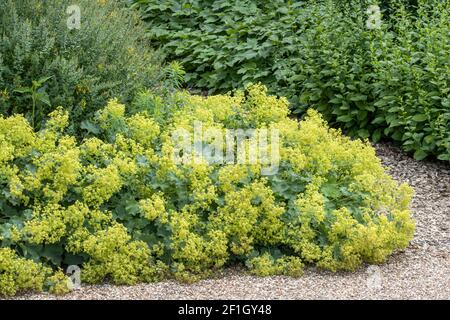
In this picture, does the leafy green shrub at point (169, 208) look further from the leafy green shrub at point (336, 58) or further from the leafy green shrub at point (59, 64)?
the leafy green shrub at point (336, 58)

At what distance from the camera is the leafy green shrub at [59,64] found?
5.64m

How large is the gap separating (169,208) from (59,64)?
1271mm

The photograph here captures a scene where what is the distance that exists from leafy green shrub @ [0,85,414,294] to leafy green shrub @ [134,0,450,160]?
5.46 feet

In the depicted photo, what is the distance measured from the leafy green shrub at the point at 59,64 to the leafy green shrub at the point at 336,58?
1712 mm

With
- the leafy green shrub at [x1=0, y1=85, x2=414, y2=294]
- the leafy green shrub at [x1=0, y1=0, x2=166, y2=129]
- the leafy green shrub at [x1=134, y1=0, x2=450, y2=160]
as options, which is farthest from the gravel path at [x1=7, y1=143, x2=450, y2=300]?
the leafy green shrub at [x1=134, y1=0, x2=450, y2=160]

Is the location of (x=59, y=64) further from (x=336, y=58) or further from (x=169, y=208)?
(x=336, y=58)

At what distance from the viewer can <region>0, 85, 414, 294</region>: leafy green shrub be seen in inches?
191

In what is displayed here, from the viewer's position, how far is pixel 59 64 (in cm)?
566

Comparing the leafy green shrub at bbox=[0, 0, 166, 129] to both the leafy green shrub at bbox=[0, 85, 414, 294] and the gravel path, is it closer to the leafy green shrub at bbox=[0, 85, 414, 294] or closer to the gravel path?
the leafy green shrub at bbox=[0, 85, 414, 294]

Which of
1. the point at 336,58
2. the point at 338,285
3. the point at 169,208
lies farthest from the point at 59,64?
the point at 336,58
